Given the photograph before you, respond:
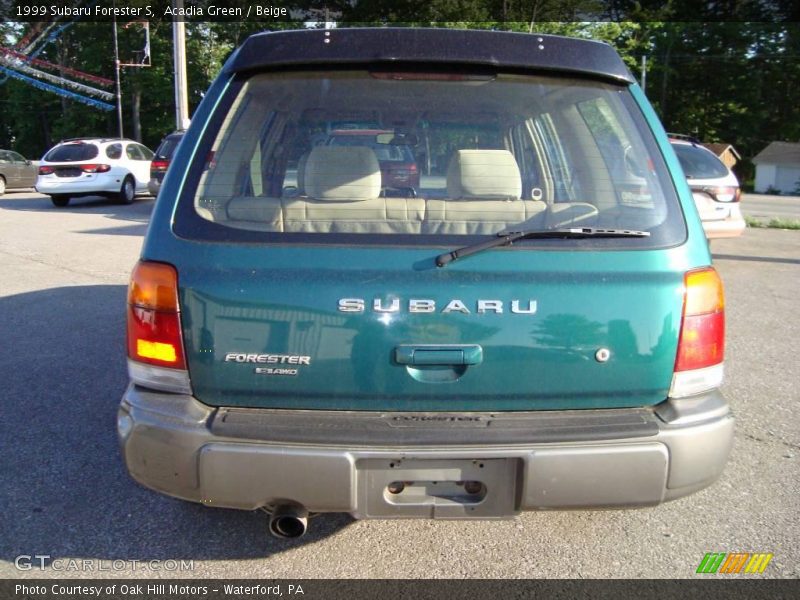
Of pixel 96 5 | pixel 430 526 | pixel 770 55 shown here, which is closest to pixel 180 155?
pixel 430 526

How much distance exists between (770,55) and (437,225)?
60676 mm

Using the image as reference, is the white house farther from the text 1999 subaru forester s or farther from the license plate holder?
the license plate holder

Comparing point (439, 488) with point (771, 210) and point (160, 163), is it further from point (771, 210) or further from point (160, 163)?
point (771, 210)

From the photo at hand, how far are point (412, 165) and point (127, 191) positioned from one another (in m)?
15.9

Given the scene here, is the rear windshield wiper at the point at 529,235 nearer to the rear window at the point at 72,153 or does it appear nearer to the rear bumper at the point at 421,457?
the rear bumper at the point at 421,457

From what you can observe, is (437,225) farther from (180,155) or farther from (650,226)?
(180,155)

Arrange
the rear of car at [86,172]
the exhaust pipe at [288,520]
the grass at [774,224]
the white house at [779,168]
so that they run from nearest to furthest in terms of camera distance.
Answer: the exhaust pipe at [288,520], the grass at [774,224], the rear of car at [86,172], the white house at [779,168]

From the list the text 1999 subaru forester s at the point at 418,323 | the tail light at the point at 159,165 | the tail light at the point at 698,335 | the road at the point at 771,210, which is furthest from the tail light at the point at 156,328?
the road at the point at 771,210

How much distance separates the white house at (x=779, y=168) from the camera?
A: 5775 cm

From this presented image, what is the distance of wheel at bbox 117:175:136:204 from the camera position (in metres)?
16.7

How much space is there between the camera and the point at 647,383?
2.28 meters

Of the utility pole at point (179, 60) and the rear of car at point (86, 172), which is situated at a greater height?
the utility pole at point (179, 60)

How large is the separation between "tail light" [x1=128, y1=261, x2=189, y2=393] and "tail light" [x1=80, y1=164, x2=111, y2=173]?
15.4 m

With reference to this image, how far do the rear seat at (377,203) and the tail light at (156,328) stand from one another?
0.31 metres
